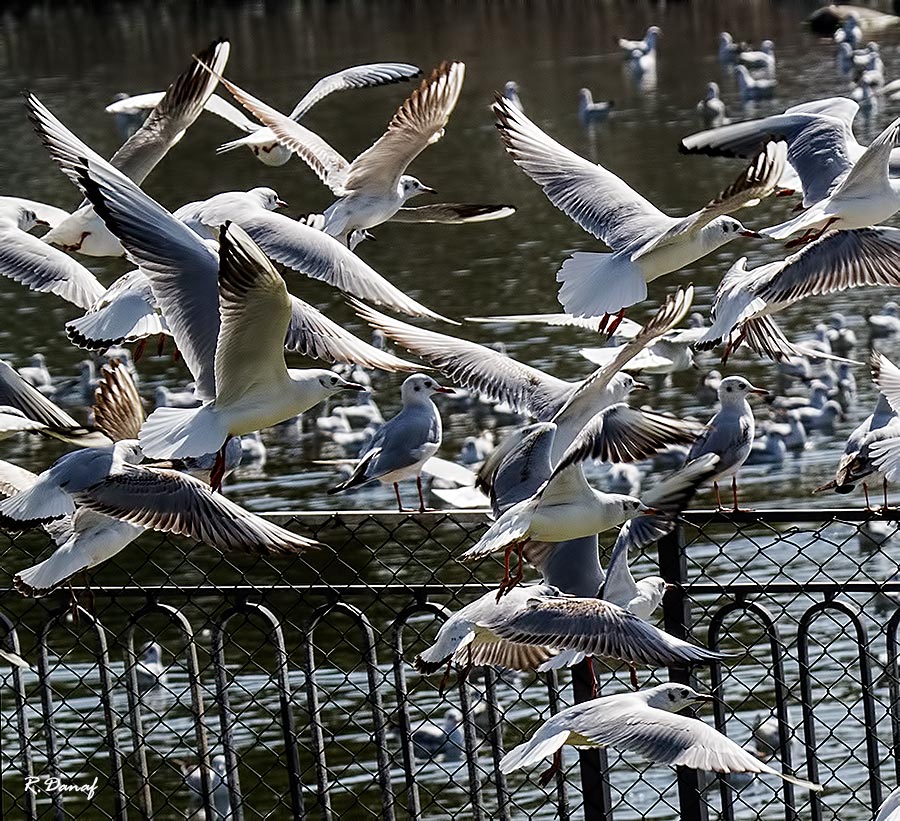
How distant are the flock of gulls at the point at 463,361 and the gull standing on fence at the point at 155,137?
0.01 m

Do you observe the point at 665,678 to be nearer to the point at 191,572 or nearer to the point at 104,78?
the point at 191,572

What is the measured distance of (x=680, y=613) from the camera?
505 centimetres

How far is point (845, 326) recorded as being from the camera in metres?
15.7

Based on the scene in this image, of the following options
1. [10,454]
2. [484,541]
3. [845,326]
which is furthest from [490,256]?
[484,541]

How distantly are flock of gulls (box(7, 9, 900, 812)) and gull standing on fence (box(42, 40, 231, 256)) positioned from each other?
0.01m

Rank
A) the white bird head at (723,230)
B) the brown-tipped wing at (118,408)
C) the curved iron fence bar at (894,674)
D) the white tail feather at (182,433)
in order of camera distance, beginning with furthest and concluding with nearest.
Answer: the white bird head at (723,230) → the brown-tipped wing at (118,408) → the white tail feather at (182,433) → the curved iron fence bar at (894,674)

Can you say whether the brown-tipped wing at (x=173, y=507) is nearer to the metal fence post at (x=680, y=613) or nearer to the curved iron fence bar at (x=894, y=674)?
the metal fence post at (x=680, y=613)

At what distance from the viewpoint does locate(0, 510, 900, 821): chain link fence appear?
5090 mm

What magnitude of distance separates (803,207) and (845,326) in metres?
8.24

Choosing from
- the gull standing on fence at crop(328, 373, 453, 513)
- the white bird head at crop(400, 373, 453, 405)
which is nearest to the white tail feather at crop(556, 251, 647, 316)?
the gull standing on fence at crop(328, 373, 453, 513)

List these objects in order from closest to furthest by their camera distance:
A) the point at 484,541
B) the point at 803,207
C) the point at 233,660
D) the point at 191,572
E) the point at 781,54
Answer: the point at 484,541
the point at 803,207
the point at 233,660
the point at 191,572
the point at 781,54

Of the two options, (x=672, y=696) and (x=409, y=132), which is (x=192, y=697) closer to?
(x=672, y=696)

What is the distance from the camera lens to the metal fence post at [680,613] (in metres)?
4.99

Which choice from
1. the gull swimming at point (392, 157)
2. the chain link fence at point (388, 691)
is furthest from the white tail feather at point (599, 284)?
the gull swimming at point (392, 157)
